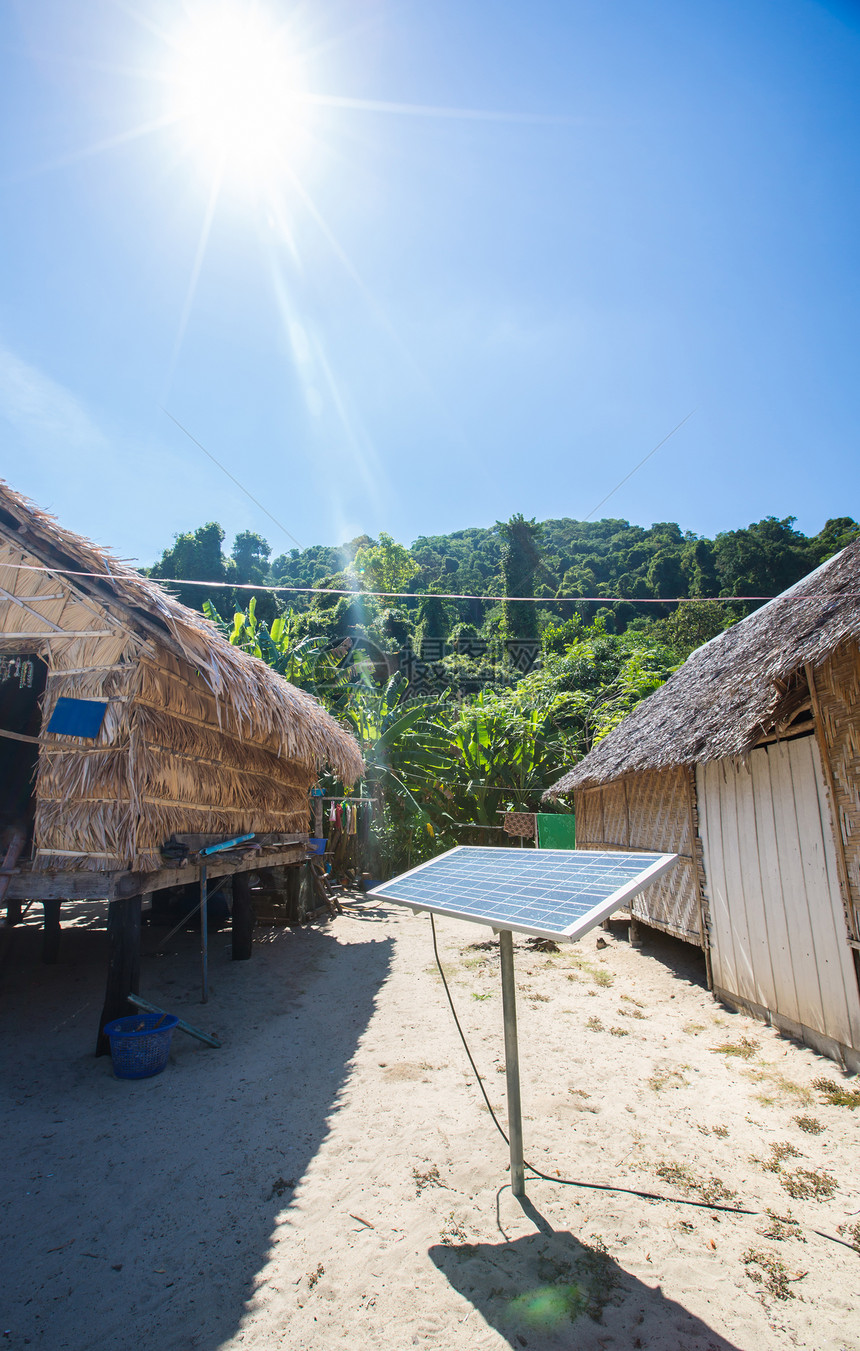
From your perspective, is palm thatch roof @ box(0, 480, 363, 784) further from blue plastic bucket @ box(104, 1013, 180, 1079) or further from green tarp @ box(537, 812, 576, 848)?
green tarp @ box(537, 812, 576, 848)

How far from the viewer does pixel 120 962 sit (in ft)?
14.9

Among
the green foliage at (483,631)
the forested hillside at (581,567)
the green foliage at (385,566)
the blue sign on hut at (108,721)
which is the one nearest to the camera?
the blue sign on hut at (108,721)

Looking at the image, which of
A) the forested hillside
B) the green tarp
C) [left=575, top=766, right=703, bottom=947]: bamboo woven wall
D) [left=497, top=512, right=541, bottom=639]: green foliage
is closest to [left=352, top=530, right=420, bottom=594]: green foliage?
the forested hillside

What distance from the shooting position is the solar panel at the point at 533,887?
2.25 metres

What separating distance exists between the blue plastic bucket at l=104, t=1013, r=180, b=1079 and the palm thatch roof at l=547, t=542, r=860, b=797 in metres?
4.22

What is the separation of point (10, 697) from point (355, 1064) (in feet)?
17.9

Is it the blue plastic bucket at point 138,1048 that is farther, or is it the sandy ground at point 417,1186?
the blue plastic bucket at point 138,1048

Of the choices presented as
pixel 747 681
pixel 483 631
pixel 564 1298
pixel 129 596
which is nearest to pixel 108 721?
pixel 129 596

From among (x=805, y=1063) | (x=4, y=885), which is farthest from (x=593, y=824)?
(x=4, y=885)

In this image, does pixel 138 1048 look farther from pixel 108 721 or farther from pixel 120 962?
pixel 108 721

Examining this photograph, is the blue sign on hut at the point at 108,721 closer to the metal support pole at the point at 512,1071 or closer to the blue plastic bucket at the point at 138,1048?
the blue plastic bucket at the point at 138,1048

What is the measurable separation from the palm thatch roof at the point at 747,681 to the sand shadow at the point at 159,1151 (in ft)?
11.5

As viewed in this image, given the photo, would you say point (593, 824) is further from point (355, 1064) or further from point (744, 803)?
point (355, 1064)

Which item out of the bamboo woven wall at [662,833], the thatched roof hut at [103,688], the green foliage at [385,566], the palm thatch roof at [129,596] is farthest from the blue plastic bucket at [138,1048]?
the green foliage at [385,566]
